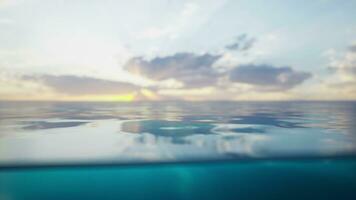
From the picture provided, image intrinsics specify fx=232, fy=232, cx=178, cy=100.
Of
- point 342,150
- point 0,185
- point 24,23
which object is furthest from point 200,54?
point 0,185

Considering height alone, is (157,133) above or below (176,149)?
above

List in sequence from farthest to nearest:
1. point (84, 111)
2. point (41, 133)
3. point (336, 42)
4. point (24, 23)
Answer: point (84, 111)
point (336, 42)
point (41, 133)
point (24, 23)

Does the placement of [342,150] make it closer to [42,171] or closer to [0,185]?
[42,171]

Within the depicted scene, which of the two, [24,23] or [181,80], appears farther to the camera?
[181,80]
